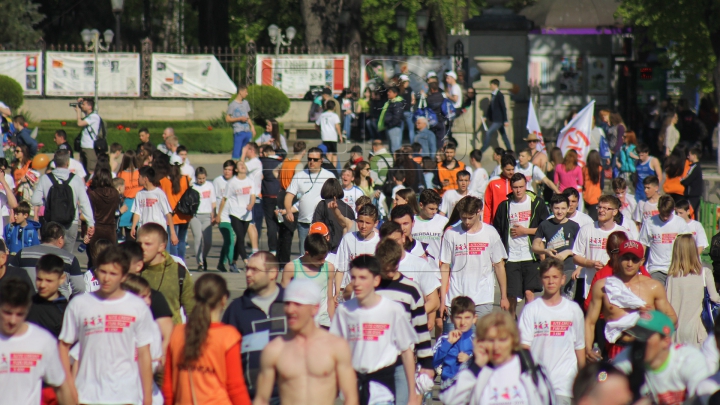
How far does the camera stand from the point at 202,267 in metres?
14.3

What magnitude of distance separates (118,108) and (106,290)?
2472cm

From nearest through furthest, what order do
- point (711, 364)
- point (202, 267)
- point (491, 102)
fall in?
point (711, 364), point (202, 267), point (491, 102)

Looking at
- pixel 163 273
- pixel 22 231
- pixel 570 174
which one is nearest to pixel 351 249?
pixel 163 273

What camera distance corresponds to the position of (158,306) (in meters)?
6.83

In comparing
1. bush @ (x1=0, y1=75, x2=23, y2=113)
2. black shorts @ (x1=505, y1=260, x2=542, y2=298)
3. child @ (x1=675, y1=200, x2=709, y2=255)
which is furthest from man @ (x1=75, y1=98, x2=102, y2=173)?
child @ (x1=675, y1=200, x2=709, y2=255)

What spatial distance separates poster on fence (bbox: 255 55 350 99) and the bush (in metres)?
6.30

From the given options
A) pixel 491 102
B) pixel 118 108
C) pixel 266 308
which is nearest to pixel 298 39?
pixel 118 108

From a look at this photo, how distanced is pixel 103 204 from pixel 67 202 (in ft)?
1.34

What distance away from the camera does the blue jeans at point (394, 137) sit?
15414mm

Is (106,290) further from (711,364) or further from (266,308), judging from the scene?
(711,364)

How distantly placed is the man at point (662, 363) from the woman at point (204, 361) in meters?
2.05

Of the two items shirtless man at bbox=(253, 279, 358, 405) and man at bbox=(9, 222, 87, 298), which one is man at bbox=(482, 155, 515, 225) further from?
shirtless man at bbox=(253, 279, 358, 405)

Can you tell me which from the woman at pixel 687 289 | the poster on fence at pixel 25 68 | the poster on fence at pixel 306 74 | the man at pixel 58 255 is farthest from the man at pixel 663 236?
the poster on fence at pixel 25 68

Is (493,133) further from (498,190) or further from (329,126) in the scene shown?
(498,190)
